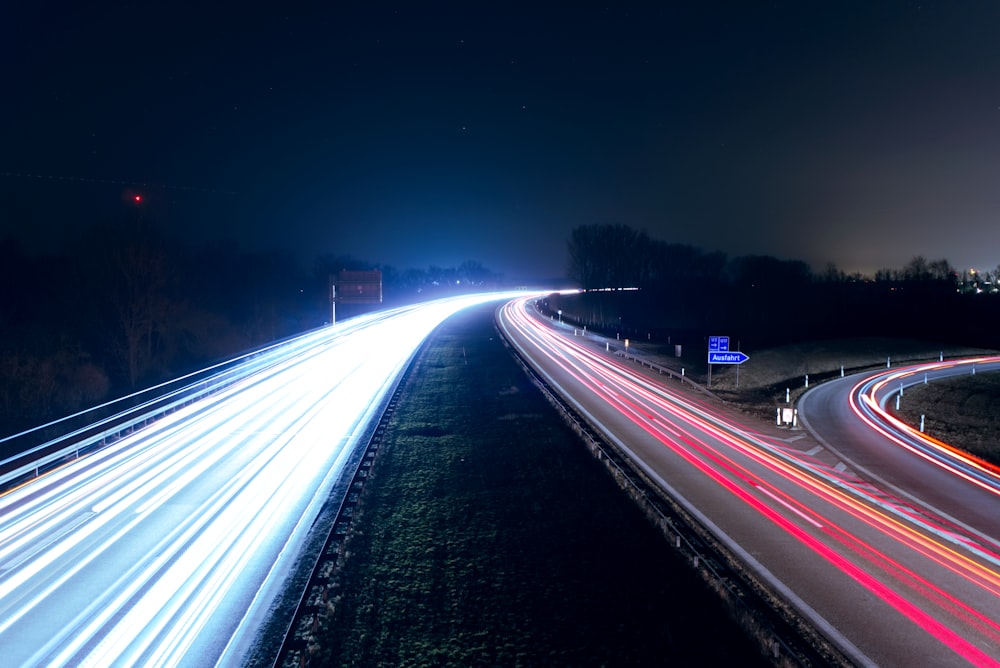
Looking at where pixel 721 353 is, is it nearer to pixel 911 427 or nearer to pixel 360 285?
pixel 911 427

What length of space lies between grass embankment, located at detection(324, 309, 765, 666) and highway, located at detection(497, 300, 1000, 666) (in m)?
1.33

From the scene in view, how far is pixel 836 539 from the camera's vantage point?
508 inches

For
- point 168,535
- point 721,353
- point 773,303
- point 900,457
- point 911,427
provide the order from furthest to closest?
point 773,303 < point 721,353 < point 911,427 < point 900,457 < point 168,535

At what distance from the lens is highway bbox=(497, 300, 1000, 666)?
371 inches

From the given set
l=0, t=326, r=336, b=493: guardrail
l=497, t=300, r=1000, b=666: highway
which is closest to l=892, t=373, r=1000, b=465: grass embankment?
l=497, t=300, r=1000, b=666: highway

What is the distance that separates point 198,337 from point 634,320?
78.1 metres

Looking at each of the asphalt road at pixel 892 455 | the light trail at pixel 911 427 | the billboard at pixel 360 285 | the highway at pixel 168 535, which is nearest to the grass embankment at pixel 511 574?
the highway at pixel 168 535

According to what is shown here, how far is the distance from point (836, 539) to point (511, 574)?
7715 mm

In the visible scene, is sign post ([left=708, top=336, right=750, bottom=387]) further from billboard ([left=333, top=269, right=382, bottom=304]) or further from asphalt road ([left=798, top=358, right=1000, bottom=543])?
billboard ([left=333, top=269, right=382, bottom=304])

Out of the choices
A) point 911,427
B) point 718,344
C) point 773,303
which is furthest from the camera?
point 773,303

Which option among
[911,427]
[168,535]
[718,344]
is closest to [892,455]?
[911,427]

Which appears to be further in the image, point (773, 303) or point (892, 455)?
point (773, 303)

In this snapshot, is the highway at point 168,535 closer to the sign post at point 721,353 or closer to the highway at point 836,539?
the highway at point 836,539

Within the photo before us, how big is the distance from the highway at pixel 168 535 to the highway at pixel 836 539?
8.72 m
